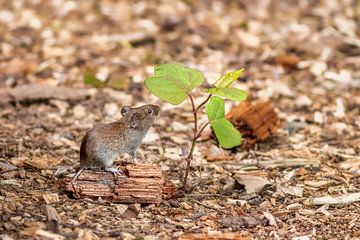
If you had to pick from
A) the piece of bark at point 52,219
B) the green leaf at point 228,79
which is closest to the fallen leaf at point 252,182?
the green leaf at point 228,79

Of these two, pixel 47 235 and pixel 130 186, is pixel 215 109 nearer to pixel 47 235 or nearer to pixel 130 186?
pixel 130 186

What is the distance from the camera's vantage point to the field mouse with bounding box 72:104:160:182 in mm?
4762

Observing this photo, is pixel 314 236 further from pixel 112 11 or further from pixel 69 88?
pixel 112 11

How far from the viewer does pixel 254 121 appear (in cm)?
601

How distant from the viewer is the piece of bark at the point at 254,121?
5969mm

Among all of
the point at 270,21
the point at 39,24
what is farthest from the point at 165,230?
the point at 270,21

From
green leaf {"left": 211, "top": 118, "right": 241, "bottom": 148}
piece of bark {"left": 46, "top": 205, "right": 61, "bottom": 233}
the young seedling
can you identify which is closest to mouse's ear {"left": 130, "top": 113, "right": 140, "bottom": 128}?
the young seedling

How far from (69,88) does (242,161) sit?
2.36 meters

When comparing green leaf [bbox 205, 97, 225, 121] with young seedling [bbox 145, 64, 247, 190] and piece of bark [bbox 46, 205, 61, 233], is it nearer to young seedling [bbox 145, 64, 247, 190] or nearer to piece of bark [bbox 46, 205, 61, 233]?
young seedling [bbox 145, 64, 247, 190]

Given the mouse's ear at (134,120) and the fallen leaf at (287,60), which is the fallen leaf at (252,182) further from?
the fallen leaf at (287,60)

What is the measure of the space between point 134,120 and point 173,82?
71 centimetres

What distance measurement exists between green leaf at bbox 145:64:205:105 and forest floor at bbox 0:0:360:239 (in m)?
0.76

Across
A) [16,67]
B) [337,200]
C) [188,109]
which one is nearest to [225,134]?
[337,200]

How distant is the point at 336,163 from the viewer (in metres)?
5.68
